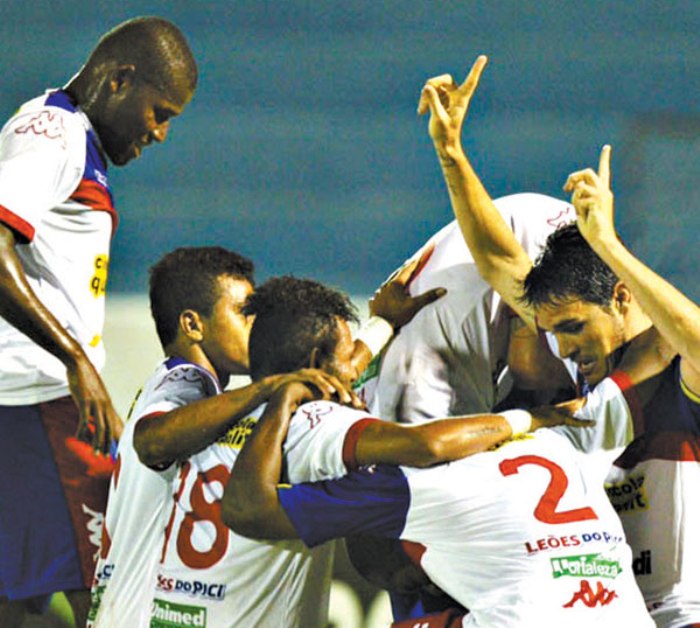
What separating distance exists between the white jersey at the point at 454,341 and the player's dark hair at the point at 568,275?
0.13 feet

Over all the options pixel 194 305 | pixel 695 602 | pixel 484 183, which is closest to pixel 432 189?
pixel 484 183

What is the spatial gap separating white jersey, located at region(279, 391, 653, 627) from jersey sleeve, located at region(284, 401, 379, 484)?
0.9 inches

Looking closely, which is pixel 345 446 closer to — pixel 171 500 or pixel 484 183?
pixel 171 500

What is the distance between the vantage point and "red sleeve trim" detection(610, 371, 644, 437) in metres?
1.92

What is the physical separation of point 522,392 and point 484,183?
0.36m

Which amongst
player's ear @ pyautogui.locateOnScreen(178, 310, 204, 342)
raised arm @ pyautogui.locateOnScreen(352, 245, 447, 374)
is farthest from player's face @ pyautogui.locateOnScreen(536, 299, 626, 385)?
player's ear @ pyautogui.locateOnScreen(178, 310, 204, 342)

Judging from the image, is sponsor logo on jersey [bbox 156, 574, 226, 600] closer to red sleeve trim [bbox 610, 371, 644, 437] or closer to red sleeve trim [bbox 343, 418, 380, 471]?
red sleeve trim [bbox 343, 418, 380, 471]

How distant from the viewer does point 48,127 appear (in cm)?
194

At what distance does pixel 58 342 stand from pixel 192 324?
0.75ft

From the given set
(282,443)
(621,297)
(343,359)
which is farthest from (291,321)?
(621,297)

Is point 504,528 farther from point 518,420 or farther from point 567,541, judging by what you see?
point 518,420

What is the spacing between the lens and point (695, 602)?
191 centimetres

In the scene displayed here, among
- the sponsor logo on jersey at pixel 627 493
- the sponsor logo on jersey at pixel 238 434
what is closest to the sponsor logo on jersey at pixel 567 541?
the sponsor logo on jersey at pixel 627 493

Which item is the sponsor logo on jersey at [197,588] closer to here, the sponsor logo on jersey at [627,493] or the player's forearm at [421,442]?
the player's forearm at [421,442]
